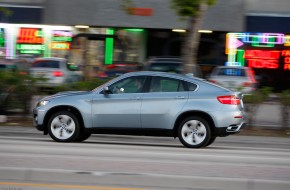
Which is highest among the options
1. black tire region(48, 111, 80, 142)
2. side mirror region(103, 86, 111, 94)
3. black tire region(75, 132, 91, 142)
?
side mirror region(103, 86, 111, 94)

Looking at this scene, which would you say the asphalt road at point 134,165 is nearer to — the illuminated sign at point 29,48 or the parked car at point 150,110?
the parked car at point 150,110

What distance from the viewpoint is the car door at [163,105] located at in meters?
12.2

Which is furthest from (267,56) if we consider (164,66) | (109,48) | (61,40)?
(61,40)

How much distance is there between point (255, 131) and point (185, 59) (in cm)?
301

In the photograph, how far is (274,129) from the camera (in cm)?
1728

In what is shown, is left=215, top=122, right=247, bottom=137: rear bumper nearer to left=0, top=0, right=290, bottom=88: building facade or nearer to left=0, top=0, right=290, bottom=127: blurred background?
left=0, top=0, right=290, bottom=127: blurred background

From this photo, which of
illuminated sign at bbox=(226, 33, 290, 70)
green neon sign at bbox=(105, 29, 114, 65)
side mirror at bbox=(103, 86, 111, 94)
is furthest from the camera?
green neon sign at bbox=(105, 29, 114, 65)

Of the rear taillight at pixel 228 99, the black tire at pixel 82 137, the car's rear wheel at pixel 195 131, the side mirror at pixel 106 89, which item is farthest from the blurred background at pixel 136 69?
the side mirror at pixel 106 89

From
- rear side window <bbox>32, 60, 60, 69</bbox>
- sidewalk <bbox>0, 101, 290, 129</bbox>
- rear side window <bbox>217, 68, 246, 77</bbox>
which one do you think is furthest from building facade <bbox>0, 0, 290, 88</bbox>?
sidewalk <bbox>0, 101, 290, 129</bbox>

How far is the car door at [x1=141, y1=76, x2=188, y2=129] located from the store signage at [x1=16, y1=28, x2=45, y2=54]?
21.2 meters

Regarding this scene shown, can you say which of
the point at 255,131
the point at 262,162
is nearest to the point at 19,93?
the point at 255,131

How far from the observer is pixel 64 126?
41.4ft

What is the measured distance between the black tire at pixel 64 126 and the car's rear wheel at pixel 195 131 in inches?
86.8

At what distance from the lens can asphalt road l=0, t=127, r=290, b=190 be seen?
706 cm
